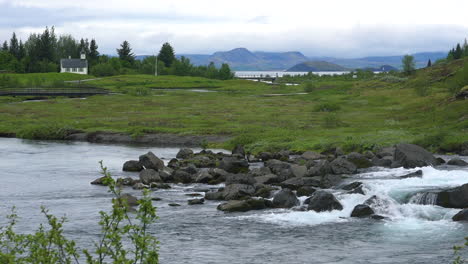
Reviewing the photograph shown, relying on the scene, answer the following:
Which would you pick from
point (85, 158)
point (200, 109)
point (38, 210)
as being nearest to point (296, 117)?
point (200, 109)

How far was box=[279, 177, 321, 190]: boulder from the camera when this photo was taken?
142 ft

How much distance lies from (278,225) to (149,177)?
16.6 metres

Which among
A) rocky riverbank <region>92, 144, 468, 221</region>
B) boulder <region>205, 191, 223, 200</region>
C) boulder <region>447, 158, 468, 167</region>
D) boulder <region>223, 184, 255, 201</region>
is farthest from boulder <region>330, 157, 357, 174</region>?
boulder <region>205, 191, 223, 200</region>

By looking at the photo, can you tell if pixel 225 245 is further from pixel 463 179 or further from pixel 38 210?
pixel 463 179

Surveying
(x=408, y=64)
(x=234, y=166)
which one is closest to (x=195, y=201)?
(x=234, y=166)

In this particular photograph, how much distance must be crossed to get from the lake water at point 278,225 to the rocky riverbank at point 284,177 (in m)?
0.86

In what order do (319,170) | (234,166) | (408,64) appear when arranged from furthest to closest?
(408,64), (234,166), (319,170)

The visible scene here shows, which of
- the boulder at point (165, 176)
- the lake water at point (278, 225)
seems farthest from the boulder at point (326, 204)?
the boulder at point (165, 176)

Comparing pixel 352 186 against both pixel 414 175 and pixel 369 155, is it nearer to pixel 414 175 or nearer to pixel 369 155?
pixel 414 175

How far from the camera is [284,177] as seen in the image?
46031mm

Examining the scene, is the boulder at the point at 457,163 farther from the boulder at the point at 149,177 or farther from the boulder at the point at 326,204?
the boulder at the point at 149,177

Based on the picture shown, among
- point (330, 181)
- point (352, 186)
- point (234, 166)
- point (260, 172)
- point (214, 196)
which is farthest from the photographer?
point (234, 166)

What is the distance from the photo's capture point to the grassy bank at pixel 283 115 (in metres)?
69.1

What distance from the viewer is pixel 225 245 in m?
29.0
